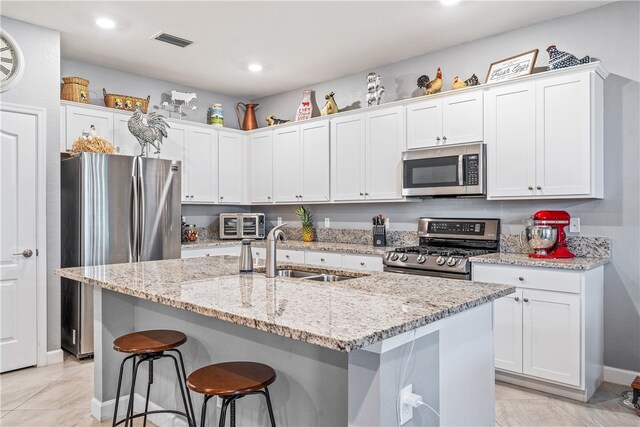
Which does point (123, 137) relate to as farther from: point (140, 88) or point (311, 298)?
point (311, 298)

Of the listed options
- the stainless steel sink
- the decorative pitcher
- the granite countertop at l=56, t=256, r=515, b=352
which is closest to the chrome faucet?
the granite countertop at l=56, t=256, r=515, b=352

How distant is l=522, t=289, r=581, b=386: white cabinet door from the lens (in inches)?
111

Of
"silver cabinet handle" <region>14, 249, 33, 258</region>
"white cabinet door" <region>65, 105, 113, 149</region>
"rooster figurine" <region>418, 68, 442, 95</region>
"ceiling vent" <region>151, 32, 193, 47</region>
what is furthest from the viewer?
"white cabinet door" <region>65, 105, 113, 149</region>

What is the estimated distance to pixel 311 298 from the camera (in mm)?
1652

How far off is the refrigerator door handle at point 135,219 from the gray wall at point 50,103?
0.58 meters

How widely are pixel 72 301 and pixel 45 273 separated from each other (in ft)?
1.05

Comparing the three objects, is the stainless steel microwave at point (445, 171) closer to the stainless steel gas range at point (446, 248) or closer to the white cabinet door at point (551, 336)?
the stainless steel gas range at point (446, 248)

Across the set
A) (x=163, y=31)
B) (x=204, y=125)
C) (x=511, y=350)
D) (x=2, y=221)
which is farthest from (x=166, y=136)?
(x=511, y=350)

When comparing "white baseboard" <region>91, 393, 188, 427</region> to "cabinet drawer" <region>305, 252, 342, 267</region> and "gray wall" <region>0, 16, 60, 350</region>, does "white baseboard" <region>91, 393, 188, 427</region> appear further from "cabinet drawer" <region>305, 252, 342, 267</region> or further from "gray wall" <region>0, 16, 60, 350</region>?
"cabinet drawer" <region>305, 252, 342, 267</region>

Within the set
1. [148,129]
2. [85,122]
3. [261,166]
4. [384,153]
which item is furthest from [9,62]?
[384,153]

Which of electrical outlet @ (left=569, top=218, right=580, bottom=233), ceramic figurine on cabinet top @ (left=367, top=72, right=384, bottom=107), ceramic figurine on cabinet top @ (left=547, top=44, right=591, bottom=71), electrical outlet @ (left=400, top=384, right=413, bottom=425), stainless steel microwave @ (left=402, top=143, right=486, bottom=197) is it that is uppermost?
ceramic figurine on cabinet top @ (left=367, top=72, right=384, bottom=107)

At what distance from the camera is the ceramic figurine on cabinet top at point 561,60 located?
310 cm

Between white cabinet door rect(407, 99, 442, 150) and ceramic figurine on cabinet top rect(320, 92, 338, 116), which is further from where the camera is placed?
ceramic figurine on cabinet top rect(320, 92, 338, 116)

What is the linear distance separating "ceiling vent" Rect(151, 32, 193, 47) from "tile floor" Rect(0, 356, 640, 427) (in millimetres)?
2834
